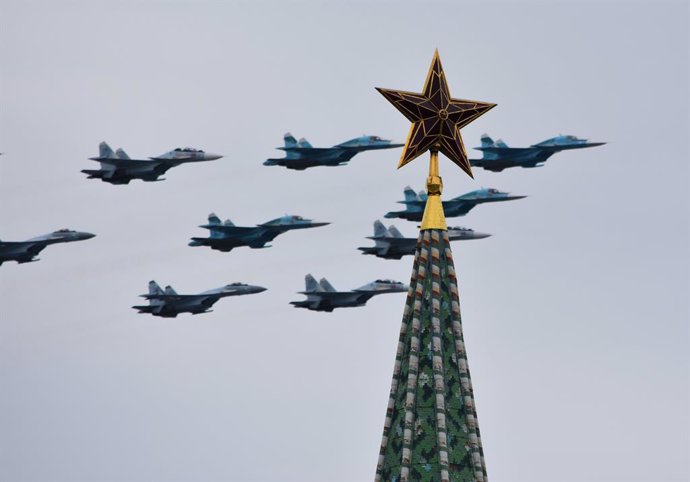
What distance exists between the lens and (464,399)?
291ft

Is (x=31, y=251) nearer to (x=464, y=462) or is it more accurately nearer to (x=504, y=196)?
(x=504, y=196)

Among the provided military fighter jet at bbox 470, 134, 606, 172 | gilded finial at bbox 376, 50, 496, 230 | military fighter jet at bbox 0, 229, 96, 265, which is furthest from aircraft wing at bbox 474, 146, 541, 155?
gilded finial at bbox 376, 50, 496, 230

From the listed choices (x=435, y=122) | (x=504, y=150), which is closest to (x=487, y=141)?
(x=504, y=150)

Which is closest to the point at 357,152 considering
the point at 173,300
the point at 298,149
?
the point at 298,149

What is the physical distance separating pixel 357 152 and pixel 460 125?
245 ft

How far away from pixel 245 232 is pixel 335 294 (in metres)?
8.72

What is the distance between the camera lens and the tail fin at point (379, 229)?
169 meters

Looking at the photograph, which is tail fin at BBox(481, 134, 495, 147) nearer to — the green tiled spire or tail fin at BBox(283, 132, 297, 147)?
tail fin at BBox(283, 132, 297, 147)

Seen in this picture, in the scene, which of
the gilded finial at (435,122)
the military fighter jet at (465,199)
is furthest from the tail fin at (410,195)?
the gilded finial at (435,122)

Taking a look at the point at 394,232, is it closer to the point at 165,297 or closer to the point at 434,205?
the point at 165,297

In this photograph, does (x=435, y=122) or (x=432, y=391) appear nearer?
(x=432, y=391)

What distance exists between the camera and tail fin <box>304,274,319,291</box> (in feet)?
558

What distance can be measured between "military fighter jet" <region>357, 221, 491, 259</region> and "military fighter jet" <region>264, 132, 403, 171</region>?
6637 mm

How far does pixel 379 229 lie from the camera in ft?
559
